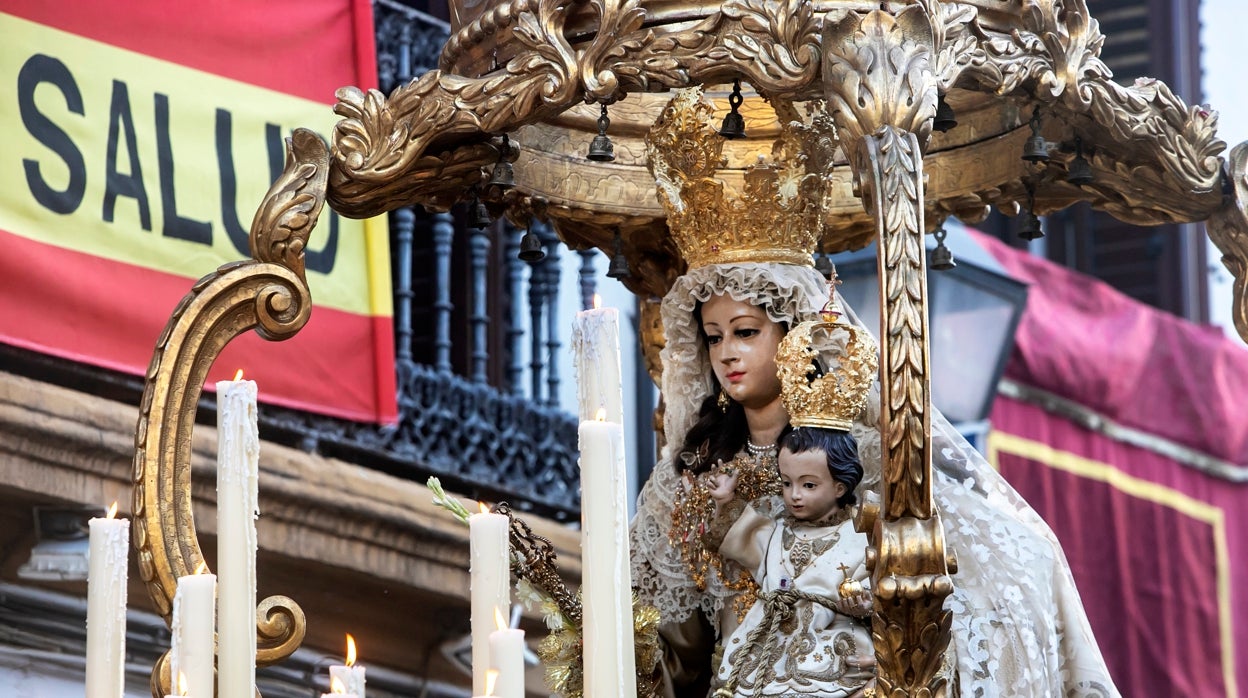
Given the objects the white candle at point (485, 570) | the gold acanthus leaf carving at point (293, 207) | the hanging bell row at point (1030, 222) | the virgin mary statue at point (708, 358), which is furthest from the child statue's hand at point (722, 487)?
the white candle at point (485, 570)

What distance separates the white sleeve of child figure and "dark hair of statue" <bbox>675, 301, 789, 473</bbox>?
17cm

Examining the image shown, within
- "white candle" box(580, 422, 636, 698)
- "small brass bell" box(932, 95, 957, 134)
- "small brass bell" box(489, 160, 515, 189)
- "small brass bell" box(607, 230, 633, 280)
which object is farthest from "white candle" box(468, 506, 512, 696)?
"small brass bell" box(607, 230, 633, 280)

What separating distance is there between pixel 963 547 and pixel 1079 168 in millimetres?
798

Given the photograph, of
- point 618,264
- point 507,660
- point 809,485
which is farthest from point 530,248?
point 507,660

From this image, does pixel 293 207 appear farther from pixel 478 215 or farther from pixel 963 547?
pixel 963 547

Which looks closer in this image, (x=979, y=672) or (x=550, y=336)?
(x=979, y=672)

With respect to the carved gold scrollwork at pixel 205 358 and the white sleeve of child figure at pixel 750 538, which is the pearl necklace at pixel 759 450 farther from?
the carved gold scrollwork at pixel 205 358

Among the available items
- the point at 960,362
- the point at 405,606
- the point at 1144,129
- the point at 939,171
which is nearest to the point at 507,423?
the point at 405,606

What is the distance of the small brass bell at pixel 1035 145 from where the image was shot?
14.6 feet

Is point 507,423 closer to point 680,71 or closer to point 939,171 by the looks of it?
point 939,171

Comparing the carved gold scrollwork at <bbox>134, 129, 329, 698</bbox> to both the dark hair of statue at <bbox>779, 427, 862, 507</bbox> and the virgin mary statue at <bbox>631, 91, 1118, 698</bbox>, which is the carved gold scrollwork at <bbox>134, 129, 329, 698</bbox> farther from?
the dark hair of statue at <bbox>779, 427, 862, 507</bbox>

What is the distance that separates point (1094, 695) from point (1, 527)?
9.42 feet

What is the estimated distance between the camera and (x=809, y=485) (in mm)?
4453

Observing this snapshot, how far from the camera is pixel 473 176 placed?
15.6 feet
